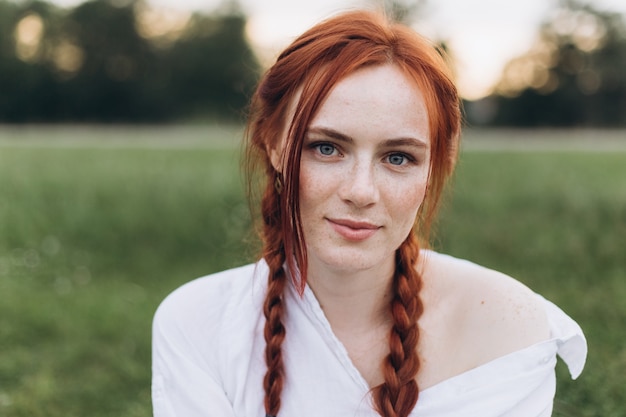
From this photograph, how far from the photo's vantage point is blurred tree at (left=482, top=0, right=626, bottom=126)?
34094 mm

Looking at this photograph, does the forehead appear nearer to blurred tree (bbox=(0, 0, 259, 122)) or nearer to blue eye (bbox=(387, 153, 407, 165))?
blue eye (bbox=(387, 153, 407, 165))

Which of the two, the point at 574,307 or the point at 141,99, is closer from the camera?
the point at 574,307

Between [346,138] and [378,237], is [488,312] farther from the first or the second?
[346,138]

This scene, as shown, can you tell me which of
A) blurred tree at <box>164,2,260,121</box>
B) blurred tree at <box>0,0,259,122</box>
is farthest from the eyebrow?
blurred tree at <box>164,2,260,121</box>

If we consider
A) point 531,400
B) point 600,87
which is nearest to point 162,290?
point 531,400

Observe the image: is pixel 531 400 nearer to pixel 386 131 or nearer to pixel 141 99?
pixel 386 131

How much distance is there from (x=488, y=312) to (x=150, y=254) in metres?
4.57

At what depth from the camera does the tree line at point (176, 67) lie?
113 feet

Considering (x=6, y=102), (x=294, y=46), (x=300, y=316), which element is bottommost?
(x=6, y=102)

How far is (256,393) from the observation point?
213 cm

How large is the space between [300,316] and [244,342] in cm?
19

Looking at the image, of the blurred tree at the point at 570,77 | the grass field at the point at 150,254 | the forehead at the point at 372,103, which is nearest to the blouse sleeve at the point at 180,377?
the forehead at the point at 372,103

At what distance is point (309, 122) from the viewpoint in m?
1.93

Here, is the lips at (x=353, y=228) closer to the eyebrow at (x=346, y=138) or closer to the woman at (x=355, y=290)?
the woman at (x=355, y=290)
